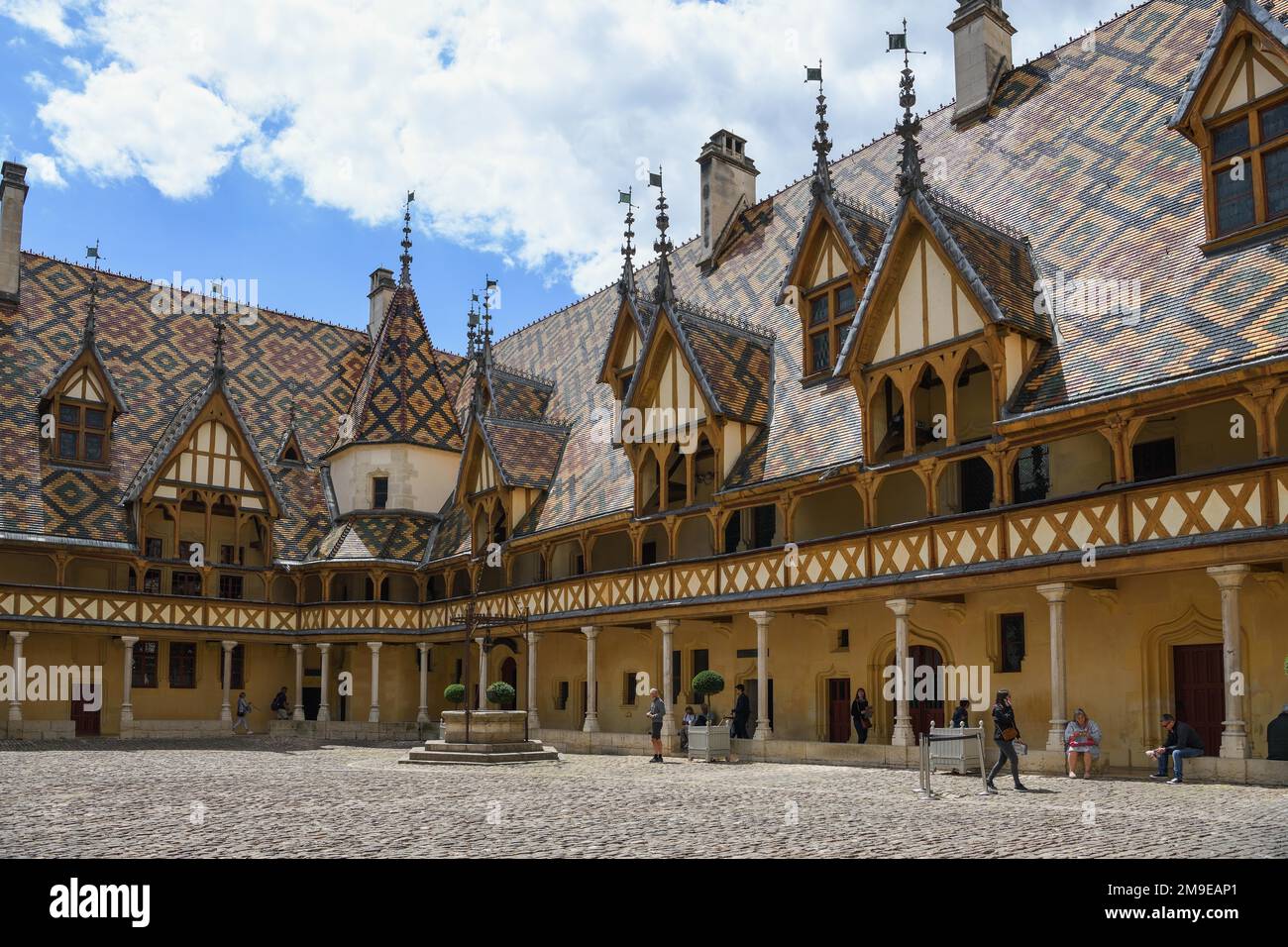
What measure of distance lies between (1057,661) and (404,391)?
24.4m

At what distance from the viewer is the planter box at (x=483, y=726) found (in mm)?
21500

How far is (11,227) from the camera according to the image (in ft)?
117

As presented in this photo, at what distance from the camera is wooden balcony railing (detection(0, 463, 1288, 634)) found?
15969mm

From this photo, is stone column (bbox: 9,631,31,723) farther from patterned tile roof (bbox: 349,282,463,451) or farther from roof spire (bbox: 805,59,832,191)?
roof spire (bbox: 805,59,832,191)

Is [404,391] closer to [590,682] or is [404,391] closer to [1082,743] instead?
[590,682]

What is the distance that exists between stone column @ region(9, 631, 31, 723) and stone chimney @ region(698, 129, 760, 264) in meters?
19.1

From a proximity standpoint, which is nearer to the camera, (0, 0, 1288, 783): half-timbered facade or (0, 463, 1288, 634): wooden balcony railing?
(0, 463, 1288, 634): wooden balcony railing

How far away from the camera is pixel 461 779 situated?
1638 centimetres

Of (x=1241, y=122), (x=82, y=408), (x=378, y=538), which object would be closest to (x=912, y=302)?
(x=1241, y=122)

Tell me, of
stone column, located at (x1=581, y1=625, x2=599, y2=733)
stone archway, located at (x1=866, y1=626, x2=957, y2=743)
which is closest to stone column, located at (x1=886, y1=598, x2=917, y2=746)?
stone archway, located at (x1=866, y1=626, x2=957, y2=743)

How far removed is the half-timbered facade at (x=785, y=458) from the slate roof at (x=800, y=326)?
98mm
